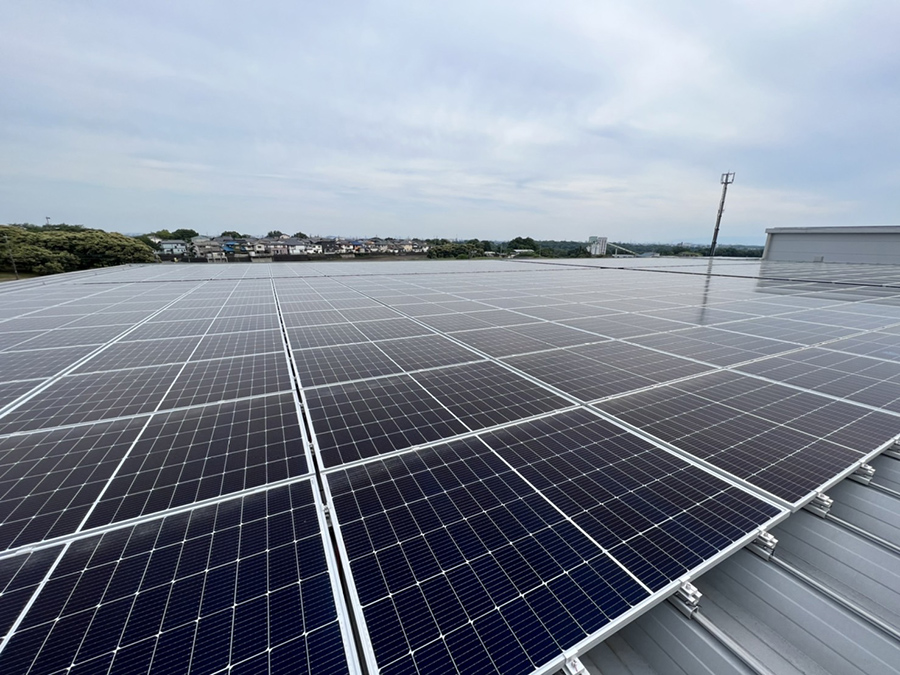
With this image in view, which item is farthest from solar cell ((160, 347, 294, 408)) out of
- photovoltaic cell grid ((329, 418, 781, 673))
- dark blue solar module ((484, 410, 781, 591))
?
dark blue solar module ((484, 410, 781, 591))

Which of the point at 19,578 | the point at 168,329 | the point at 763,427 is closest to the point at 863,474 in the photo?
the point at 763,427

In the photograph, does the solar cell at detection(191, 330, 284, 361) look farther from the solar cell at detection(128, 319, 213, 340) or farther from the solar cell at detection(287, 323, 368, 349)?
the solar cell at detection(128, 319, 213, 340)

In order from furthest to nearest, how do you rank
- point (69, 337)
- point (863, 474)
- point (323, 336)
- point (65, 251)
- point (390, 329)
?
point (65, 251)
point (390, 329)
point (323, 336)
point (69, 337)
point (863, 474)

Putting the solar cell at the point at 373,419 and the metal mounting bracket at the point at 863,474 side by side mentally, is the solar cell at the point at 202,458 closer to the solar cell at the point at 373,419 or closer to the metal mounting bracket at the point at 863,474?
the solar cell at the point at 373,419

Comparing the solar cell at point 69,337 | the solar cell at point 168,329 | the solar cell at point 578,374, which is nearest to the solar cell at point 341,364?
the solar cell at point 578,374

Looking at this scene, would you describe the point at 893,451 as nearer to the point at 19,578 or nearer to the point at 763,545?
the point at 763,545

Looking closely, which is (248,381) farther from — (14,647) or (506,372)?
(506,372)
